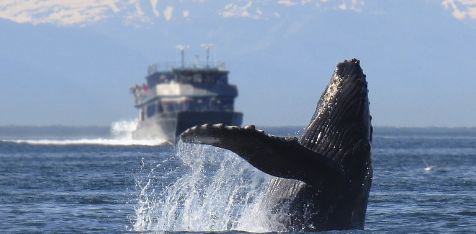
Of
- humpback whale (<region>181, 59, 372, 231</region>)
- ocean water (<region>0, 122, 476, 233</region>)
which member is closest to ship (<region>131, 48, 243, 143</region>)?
ocean water (<region>0, 122, 476, 233</region>)

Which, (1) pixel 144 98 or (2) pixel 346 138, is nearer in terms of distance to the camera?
(2) pixel 346 138

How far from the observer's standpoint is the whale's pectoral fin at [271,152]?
15859mm

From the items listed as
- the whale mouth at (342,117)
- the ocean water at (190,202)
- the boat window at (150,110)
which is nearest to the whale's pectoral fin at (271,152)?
the whale mouth at (342,117)

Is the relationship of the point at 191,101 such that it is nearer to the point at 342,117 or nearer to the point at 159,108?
the point at 159,108

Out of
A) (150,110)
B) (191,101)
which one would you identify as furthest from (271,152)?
(150,110)

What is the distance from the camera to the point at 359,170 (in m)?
17.3

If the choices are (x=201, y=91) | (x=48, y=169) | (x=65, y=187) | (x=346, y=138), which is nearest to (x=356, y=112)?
(x=346, y=138)

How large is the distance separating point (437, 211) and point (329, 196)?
8.65 metres

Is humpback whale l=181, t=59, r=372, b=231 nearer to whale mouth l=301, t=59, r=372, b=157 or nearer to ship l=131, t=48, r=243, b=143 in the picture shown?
whale mouth l=301, t=59, r=372, b=157

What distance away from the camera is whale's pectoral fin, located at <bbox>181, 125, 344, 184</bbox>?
15.9 m

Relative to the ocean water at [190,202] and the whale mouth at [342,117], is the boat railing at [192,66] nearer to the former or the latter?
the ocean water at [190,202]

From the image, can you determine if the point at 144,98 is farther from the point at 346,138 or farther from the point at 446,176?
the point at 346,138

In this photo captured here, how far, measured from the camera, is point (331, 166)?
16.9 metres

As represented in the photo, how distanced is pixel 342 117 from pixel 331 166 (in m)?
0.90
